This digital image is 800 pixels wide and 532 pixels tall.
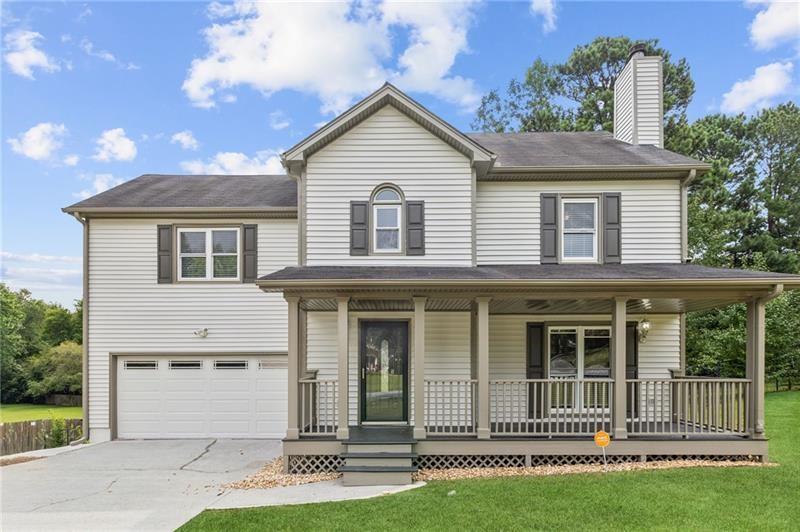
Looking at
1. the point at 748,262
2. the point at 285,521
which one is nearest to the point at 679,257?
the point at 285,521

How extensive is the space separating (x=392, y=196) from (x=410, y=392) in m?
3.93

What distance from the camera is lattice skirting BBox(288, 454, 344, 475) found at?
7.92m

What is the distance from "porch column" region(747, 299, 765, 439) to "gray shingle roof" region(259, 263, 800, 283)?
0.67 meters

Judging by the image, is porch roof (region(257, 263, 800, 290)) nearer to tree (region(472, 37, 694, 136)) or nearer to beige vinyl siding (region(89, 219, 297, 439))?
beige vinyl siding (region(89, 219, 297, 439))

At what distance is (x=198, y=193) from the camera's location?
1170 centimetres

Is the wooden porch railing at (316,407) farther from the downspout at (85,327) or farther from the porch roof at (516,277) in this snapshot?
the downspout at (85,327)

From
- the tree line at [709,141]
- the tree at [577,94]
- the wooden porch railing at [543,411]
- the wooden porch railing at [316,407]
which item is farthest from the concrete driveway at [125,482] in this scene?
the tree at [577,94]

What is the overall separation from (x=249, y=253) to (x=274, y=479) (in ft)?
17.4

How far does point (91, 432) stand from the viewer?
1089 cm

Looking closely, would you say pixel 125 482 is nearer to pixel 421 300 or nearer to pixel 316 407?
pixel 316 407

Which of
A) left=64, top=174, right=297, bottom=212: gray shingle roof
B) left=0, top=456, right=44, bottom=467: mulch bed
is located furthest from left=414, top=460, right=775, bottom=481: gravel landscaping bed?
left=0, top=456, right=44, bottom=467: mulch bed

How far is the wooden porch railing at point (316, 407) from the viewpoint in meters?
8.17

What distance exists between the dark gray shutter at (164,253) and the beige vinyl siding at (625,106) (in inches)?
448

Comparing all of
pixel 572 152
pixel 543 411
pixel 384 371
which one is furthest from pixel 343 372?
pixel 572 152
